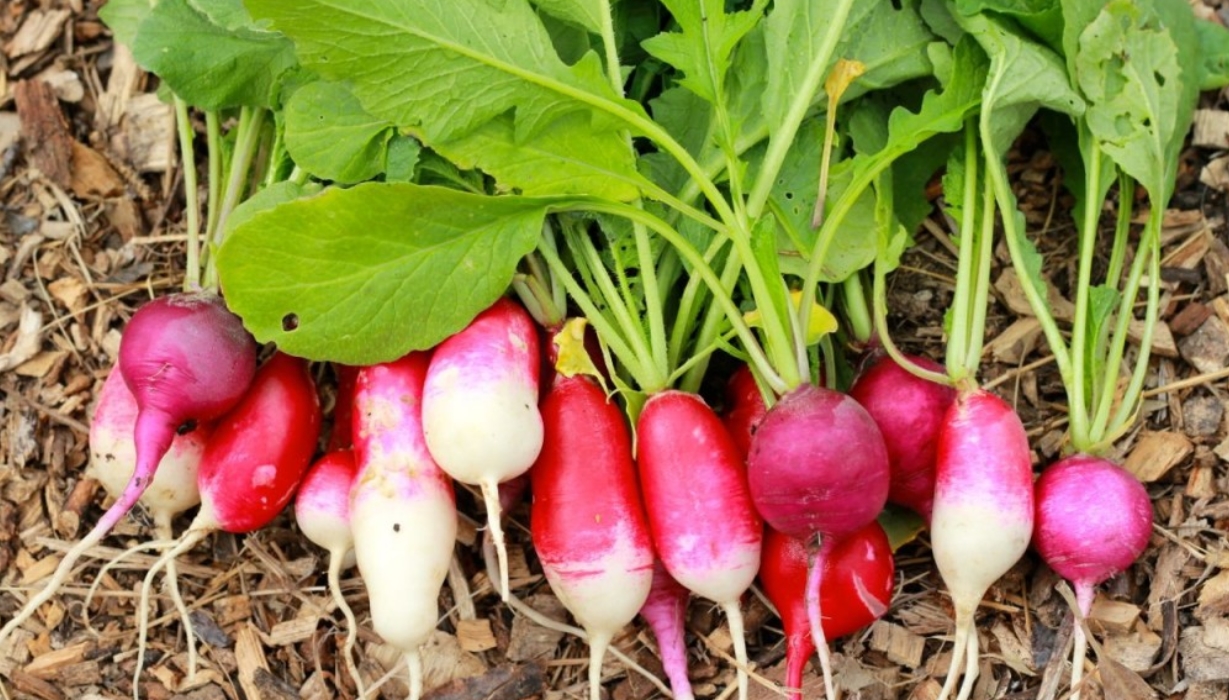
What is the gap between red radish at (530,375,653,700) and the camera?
180 cm

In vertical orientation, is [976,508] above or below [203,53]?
below

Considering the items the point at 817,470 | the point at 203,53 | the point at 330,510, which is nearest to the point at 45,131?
the point at 203,53

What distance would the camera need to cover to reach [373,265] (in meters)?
1.77

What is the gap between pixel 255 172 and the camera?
2.16m

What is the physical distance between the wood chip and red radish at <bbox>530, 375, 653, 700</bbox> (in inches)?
33.9

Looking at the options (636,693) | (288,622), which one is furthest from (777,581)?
(288,622)

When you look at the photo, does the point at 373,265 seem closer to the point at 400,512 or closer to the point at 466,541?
the point at 400,512

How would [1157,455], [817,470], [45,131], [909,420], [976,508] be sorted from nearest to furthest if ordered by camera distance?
1. [817,470]
2. [976,508]
3. [909,420]
4. [1157,455]
5. [45,131]

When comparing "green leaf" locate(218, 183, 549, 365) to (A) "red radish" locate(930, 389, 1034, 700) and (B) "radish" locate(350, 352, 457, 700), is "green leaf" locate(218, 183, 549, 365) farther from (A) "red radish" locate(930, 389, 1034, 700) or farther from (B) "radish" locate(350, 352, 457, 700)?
(A) "red radish" locate(930, 389, 1034, 700)

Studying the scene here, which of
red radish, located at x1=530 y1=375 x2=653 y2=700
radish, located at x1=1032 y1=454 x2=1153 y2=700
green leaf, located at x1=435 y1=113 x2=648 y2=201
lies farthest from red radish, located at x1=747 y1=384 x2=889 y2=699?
green leaf, located at x1=435 y1=113 x2=648 y2=201

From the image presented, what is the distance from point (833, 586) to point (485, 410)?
611mm

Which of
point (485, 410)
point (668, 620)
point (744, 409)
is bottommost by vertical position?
point (668, 620)

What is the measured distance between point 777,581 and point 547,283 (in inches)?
24.4

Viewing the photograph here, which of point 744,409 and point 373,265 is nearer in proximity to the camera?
point 373,265
